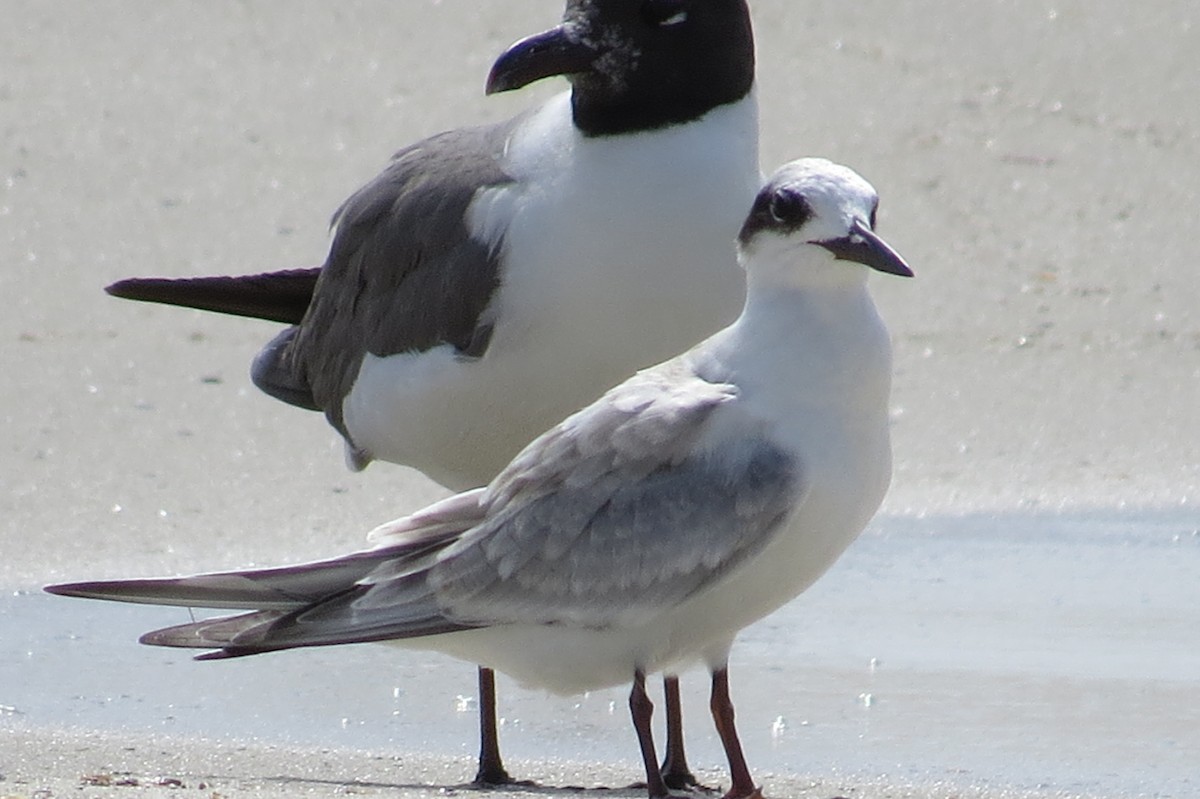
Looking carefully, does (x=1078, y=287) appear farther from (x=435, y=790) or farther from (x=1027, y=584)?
(x=435, y=790)

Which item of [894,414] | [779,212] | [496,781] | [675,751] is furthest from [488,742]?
[894,414]

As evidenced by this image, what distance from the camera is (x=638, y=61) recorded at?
477 centimetres

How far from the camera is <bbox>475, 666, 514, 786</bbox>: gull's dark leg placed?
4562 mm

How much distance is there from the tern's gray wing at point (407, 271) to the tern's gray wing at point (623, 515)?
64 cm

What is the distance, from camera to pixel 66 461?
682 centimetres

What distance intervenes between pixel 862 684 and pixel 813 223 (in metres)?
1.50

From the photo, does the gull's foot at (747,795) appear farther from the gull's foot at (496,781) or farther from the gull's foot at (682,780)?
the gull's foot at (496,781)

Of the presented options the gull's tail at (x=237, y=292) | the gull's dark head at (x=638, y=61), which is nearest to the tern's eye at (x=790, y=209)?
the gull's dark head at (x=638, y=61)

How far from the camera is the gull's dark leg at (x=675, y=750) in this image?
14.9ft

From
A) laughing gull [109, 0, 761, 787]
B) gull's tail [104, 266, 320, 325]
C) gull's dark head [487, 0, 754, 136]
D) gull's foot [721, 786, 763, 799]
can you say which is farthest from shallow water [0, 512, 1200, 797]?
gull's dark head [487, 0, 754, 136]

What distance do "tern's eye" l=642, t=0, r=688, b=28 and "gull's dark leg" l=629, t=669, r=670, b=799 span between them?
1337 millimetres

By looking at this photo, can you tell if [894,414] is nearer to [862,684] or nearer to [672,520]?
[862,684]

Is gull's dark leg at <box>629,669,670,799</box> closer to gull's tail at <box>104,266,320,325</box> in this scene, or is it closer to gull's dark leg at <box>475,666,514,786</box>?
gull's dark leg at <box>475,666,514,786</box>

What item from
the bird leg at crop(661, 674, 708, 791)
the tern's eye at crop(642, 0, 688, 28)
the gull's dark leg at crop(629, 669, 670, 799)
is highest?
the tern's eye at crop(642, 0, 688, 28)
